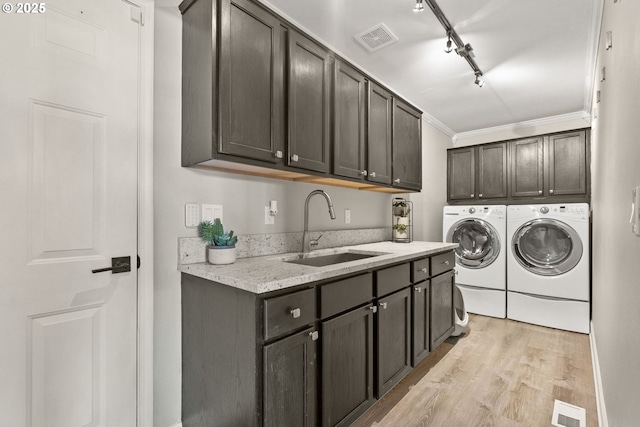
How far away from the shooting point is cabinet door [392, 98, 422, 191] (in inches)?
106

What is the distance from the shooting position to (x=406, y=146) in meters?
2.83

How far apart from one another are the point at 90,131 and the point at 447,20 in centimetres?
220

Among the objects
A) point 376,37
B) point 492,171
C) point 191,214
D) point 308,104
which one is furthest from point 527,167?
point 191,214

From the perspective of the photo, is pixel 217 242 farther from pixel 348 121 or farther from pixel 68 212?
pixel 348 121

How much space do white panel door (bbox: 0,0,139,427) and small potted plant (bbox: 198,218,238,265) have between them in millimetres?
336

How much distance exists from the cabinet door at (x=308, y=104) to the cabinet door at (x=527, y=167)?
310cm

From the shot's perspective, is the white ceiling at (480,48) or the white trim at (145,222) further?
the white ceiling at (480,48)

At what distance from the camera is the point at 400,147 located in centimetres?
275

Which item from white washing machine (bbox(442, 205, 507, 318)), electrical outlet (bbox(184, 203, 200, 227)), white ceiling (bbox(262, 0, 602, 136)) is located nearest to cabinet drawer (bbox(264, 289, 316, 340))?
electrical outlet (bbox(184, 203, 200, 227))

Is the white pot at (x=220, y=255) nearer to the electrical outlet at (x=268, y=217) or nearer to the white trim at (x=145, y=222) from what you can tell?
the white trim at (x=145, y=222)

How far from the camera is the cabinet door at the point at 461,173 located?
13.8 ft

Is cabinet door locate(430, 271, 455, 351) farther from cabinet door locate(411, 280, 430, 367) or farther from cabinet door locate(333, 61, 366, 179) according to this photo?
cabinet door locate(333, 61, 366, 179)

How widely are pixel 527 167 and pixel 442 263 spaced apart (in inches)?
87.2

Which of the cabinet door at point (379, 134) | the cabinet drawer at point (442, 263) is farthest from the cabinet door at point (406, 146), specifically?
the cabinet drawer at point (442, 263)
